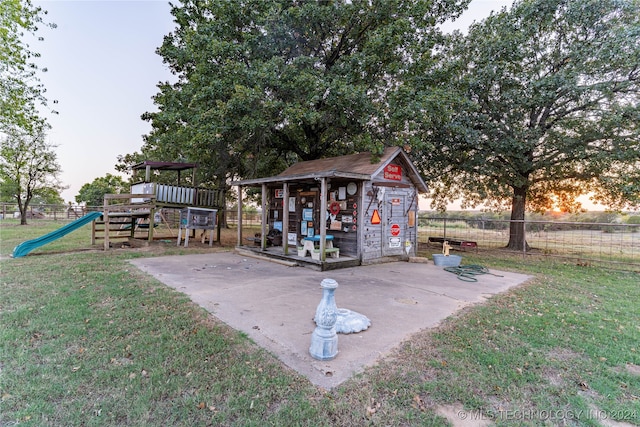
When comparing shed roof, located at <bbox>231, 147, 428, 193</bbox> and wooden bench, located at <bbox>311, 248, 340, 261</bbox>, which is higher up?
shed roof, located at <bbox>231, 147, 428, 193</bbox>

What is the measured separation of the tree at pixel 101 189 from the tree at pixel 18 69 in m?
24.8

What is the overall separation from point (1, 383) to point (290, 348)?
7.62 feet

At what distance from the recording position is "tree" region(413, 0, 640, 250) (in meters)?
9.38

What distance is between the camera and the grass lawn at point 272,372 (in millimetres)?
2018

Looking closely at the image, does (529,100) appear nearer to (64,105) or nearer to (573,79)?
(573,79)

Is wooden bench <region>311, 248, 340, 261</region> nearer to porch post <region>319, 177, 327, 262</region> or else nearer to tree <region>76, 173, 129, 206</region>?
porch post <region>319, 177, 327, 262</region>

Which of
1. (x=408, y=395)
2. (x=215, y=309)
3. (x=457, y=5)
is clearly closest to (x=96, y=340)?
(x=215, y=309)

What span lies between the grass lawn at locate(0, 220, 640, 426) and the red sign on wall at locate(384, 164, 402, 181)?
4753 millimetres

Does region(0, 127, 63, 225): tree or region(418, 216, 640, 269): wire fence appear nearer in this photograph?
region(418, 216, 640, 269): wire fence

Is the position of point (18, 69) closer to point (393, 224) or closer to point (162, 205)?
point (162, 205)

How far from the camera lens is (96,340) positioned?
300cm

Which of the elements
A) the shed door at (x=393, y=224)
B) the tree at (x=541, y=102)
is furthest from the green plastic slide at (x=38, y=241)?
the tree at (x=541, y=102)

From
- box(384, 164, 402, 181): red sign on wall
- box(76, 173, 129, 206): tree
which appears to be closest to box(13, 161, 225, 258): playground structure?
box(384, 164, 402, 181): red sign on wall

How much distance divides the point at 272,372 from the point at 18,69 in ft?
54.2
